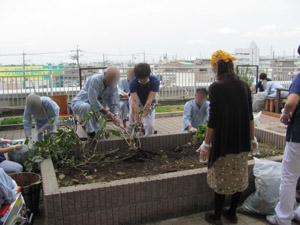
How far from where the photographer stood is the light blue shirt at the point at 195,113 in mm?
4832

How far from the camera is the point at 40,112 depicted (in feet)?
15.3

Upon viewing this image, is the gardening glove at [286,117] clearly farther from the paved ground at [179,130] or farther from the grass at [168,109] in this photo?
the grass at [168,109]

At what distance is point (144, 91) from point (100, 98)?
839 mm

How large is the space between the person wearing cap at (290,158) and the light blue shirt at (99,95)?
2.44 meters

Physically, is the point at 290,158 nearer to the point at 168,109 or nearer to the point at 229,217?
the point at 229,217

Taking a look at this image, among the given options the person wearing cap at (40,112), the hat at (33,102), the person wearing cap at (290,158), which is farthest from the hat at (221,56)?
the hat at (33,102)

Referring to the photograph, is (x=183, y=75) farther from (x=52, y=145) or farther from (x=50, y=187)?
(x=50, y=187)

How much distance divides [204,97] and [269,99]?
5.42 meters

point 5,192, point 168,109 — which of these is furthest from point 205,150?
point 168,109

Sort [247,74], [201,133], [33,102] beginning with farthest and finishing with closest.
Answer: [247,74] < [33,102] < [201,133]

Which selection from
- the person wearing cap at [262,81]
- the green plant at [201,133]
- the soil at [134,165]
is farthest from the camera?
the person wearing cap at [262,81]

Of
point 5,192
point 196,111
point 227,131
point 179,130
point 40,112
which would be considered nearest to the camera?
point 5,192

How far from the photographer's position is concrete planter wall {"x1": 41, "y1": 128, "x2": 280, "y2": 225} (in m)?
2.64

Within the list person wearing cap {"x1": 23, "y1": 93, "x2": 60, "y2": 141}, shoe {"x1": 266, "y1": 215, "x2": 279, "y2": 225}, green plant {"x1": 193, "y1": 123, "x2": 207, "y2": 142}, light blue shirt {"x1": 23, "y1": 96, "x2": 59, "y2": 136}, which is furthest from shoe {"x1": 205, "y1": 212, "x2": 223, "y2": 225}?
light blue shirt {"x1": 23, "y1": 96, "x2": 59, "y2": 136}
